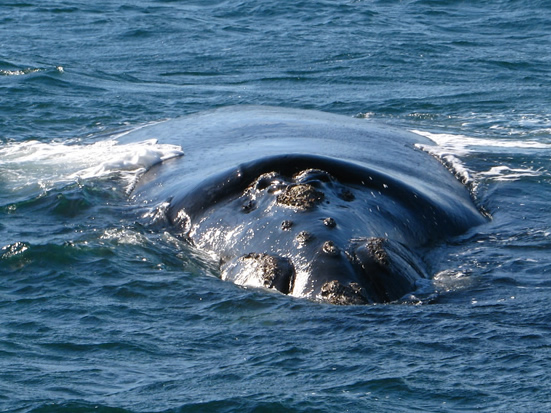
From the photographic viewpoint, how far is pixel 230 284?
9.73 m

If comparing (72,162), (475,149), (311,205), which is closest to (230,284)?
(311,205)

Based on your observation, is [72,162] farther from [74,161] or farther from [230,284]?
[230,284]

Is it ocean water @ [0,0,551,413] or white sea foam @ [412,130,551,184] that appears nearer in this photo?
ocean water @ [0,0,551,413]

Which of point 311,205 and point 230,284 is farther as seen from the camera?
point 311,205

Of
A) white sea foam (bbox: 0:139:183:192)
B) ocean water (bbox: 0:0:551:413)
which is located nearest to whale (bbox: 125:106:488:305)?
ocean water (bbox: 0:0:551:413)

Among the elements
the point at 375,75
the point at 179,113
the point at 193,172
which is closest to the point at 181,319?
the point at 193,172

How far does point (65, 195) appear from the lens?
13234mm

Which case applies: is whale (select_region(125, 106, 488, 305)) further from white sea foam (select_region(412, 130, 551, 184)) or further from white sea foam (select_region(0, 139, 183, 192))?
white sea foam (select_region(0, 139, 183, 192))

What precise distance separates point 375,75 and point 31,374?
1618 centimetres

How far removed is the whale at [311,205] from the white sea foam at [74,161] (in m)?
0.41

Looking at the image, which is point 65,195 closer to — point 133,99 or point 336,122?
point 336,122

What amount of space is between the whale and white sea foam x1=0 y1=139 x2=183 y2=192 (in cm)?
41

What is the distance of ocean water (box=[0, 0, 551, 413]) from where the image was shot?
759cm

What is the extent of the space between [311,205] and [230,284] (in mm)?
1131
